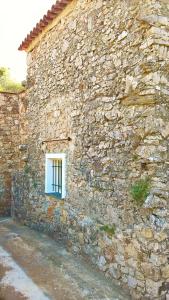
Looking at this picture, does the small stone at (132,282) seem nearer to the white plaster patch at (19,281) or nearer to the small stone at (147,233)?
the small stone at (147,233)

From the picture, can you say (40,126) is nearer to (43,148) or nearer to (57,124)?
(43,148)

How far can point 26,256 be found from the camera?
18.8ft

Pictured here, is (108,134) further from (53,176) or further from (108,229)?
(53,176)

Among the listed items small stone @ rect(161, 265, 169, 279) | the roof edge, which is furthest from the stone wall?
small stone @ rect(161, 265, 169, 279)

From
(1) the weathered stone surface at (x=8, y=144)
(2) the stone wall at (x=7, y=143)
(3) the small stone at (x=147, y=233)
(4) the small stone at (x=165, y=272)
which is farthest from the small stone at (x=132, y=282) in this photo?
(2) the stone wall at (x=7, y=143)

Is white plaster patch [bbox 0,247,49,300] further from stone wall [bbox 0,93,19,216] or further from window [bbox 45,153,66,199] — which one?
stone wall [bbox 0,93,19,216]

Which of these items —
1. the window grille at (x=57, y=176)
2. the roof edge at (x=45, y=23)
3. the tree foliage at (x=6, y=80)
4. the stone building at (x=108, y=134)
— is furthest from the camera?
the tree foliage at (x=6, y=80)

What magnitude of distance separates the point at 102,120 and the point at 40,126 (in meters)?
2.68

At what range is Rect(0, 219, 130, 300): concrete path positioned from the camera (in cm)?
426

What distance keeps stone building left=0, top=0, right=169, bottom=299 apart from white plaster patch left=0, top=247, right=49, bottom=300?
40.9 inches

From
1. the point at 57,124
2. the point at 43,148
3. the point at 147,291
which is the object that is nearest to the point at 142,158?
the point at 147,291

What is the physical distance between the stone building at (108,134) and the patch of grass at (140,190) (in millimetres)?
13

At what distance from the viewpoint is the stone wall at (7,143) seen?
882cm

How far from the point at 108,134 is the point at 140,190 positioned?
1.09 metres
